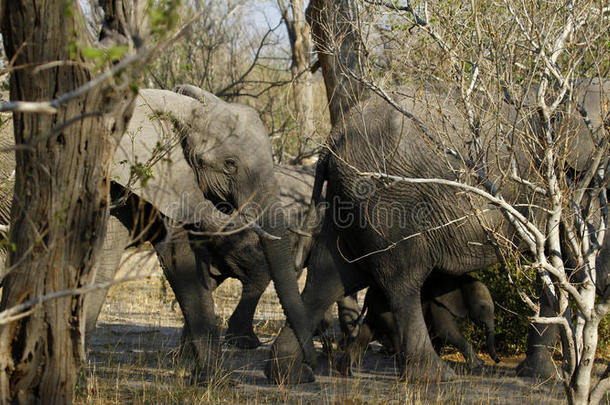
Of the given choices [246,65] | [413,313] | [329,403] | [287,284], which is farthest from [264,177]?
[246,65]

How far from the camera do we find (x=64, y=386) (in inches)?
122

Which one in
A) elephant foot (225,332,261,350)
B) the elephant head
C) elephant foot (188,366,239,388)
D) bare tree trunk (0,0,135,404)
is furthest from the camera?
elephant foot (225,332,261,350)

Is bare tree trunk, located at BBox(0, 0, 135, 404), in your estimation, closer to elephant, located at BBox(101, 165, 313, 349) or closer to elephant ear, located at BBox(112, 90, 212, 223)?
elephant ear, located at BBox(112, 90, 212, 223)

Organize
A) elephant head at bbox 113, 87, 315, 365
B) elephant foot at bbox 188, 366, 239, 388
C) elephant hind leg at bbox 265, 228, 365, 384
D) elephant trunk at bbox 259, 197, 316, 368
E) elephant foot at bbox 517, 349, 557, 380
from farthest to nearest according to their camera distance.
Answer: elephant hind leg at bbox 265, 228, 365, 384, elephant head at bbox 113, 87, 315, 365, elephant foot at bbox 517, 349, 557, 380, elephant trunk at bbox 259, 197, 316, 368, elephant foot at bbox 188, 366, 239, 388

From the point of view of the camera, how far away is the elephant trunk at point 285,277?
19.6ft

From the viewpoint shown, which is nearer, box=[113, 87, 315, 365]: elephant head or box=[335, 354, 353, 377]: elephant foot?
box=[113, 87, 315, 365]: elephant head

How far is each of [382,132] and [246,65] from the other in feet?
46.9

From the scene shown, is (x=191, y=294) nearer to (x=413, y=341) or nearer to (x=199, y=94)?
(x=199, y=94)

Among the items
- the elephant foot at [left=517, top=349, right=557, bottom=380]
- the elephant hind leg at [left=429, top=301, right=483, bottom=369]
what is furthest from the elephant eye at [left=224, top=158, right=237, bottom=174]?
the elephant foot at [left=517, top=349, right=557, bottom=380]

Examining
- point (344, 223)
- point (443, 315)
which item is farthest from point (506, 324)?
point (344, 223)

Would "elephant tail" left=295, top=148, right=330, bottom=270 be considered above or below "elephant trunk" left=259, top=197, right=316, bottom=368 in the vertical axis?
above

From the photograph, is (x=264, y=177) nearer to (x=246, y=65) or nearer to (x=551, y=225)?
(x=551, y=225)

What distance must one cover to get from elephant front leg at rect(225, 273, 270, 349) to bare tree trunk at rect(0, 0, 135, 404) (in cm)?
461

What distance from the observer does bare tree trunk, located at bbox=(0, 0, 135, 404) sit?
3.01 m
